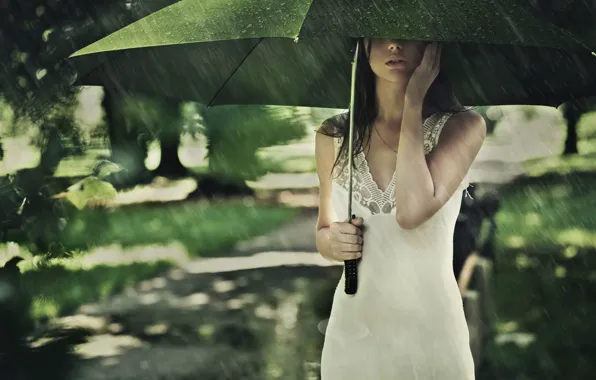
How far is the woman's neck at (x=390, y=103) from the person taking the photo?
2.91m

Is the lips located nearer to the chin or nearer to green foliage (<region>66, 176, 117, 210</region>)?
the chin

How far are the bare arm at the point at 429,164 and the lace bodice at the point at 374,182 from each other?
3 centimetres

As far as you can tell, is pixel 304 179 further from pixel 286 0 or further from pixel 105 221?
pixel 286 0

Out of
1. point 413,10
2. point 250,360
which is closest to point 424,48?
point 413,10

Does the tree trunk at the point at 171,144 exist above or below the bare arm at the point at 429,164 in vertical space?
above

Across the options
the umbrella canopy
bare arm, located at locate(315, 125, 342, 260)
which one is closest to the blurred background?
the umbrella canopy

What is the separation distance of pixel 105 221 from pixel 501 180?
6073mm

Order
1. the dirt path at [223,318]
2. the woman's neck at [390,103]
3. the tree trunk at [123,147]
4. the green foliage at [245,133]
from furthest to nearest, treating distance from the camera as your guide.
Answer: the green foliage at [245,133], the tree trunk at [123,147], the dirt path at [223,318], the woman's neck at [390,103]

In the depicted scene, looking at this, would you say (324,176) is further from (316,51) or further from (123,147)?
(123,147)

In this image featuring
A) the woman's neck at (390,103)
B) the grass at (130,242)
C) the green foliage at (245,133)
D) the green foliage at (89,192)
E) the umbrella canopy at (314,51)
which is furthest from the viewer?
the green foliage at (245,133)

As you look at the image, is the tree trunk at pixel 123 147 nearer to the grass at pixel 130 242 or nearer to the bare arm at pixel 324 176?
the grass at pixel 130 242

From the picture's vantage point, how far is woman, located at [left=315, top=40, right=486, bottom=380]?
8.86 ft

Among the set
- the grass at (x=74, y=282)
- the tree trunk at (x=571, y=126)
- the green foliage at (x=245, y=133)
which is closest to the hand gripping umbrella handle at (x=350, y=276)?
the grass at (x=74, y=282)

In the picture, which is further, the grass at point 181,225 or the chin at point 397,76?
the grass at point 181,225
